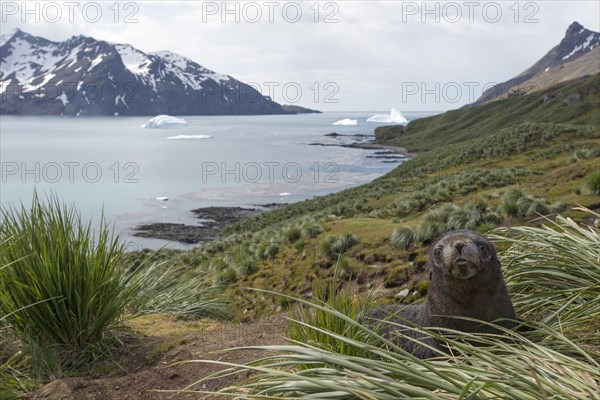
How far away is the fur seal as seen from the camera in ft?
12.0

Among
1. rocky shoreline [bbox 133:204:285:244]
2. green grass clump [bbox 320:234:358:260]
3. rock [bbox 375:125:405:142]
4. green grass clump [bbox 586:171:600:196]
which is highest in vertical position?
rock [bbox 375:125:405:142]

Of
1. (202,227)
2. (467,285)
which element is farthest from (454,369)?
(202,227)

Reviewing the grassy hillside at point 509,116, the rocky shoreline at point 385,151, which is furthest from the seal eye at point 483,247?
the rocky shoreline at point 385,151

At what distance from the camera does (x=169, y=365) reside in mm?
4480

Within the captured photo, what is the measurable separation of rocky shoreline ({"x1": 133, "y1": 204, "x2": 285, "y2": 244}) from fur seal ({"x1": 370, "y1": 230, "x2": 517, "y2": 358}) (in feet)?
103

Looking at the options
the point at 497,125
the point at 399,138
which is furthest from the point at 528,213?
the point at 399,138

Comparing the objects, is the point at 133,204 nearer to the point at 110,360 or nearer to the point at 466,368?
the point at 110,360

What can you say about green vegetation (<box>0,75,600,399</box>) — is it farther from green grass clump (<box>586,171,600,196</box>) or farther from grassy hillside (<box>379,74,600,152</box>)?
grassy hillside (<box>379,74,600,152</box>)

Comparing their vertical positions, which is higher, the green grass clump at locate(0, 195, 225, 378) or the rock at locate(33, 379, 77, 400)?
the green grass clump at locate(0, 195, 225, 378)

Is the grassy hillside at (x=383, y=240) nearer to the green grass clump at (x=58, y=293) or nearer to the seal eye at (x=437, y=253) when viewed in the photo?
the seal eye at (x=437, y=253)

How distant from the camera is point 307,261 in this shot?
1238cm

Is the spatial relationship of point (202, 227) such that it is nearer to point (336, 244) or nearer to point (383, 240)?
point (336, 244)

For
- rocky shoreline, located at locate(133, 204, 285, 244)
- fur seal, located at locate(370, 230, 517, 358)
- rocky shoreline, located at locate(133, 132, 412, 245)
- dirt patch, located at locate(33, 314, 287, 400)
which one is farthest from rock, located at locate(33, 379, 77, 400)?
rocky shoreline, located at locate(133, 204, 285, 244)

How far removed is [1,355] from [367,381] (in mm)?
4289
